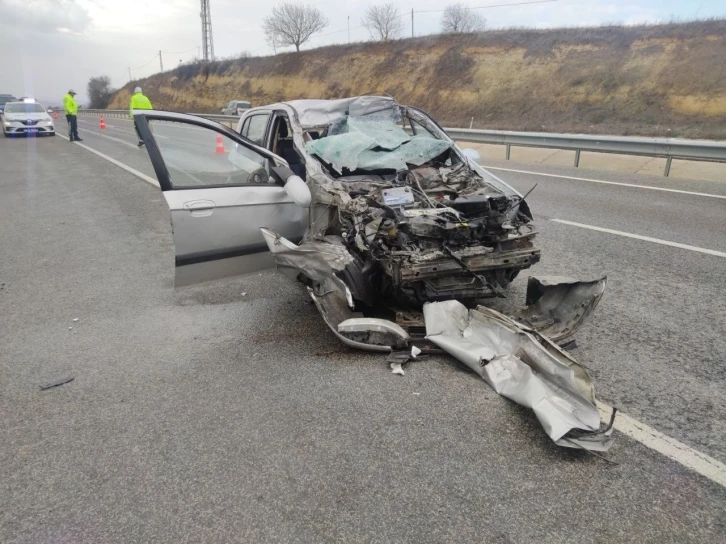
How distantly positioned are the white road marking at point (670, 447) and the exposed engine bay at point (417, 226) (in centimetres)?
133

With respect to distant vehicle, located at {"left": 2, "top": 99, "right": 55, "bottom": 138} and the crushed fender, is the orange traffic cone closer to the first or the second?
the crushed fender

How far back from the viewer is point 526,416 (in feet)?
9.61

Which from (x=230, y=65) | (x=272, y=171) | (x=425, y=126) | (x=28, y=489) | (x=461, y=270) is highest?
(x=230, y=65)

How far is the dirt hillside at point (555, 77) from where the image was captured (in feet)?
71.7

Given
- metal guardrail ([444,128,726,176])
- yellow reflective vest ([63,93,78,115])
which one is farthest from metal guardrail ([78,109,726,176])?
yellow reflective vest ([63,93,78,115])

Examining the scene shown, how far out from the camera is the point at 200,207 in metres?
4.17

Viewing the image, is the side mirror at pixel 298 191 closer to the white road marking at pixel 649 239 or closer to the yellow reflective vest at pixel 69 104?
the white road marking at pixel 649 239

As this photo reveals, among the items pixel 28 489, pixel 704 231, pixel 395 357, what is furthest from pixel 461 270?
pixel 704 231

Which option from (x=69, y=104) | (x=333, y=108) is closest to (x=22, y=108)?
(x=69, y=104)

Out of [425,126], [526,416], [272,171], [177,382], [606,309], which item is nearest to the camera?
[526,416]

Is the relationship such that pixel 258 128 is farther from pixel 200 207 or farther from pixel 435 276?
pixel 435 276

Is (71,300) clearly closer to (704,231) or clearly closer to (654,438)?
(654,438)

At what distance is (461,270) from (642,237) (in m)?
3.73

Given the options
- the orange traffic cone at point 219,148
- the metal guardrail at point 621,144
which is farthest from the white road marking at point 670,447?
the metal guardrail at point 621,144
